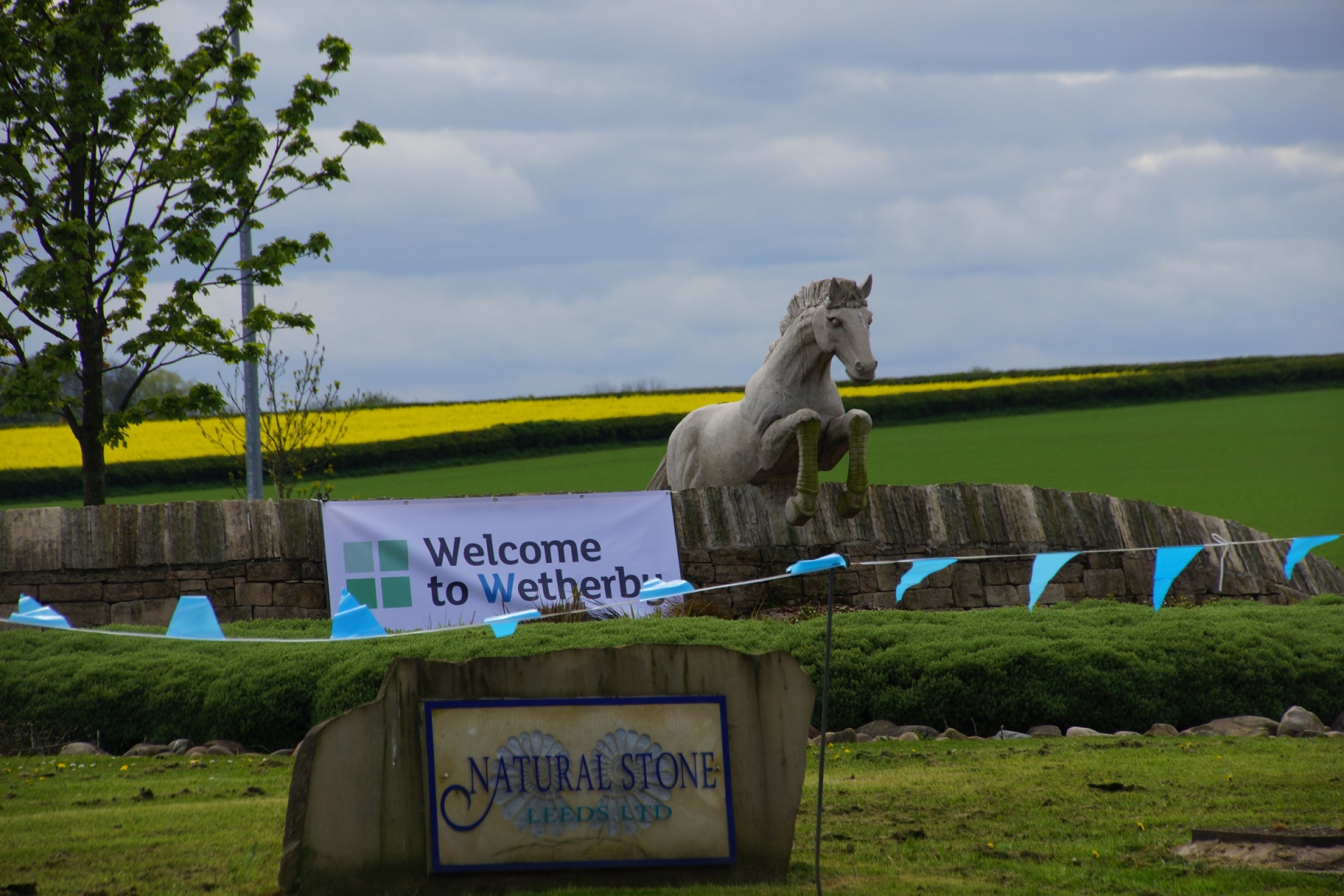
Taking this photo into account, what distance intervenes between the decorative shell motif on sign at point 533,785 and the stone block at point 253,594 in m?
7.63

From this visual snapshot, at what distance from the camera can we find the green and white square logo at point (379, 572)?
38.8 feet

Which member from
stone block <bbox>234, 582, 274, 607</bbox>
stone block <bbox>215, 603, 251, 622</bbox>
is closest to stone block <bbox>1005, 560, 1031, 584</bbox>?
stone block <bbox>234, 582, 274, 607</bbox>

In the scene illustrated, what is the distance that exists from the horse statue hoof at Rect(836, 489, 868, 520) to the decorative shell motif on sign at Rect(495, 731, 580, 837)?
8.00 m

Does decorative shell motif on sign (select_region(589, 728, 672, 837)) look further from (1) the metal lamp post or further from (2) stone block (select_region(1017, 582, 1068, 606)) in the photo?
(1) the metal lamp post

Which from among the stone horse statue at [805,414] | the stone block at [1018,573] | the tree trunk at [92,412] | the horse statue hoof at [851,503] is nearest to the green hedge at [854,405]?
the tree trunk at [92,412]

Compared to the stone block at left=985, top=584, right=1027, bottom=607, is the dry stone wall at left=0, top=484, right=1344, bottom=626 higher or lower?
higher

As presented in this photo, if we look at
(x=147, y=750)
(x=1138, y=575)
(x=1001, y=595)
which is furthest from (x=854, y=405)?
(x=147, y=750)

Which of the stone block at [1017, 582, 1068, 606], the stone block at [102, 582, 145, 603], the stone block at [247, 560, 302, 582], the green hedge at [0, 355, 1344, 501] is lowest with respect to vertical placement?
the stone block at [1017, 582, 1068, 606]

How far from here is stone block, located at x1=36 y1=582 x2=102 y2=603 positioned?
37.9ft

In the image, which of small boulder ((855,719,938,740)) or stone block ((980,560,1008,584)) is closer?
small boulder ((855,719,938,740))

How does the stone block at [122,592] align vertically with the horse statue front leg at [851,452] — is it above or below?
below

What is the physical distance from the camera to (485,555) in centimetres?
1209

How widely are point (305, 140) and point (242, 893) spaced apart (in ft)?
46.8

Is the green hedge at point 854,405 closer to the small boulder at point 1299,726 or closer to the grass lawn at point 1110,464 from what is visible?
the grass lawn at point 1110,464
